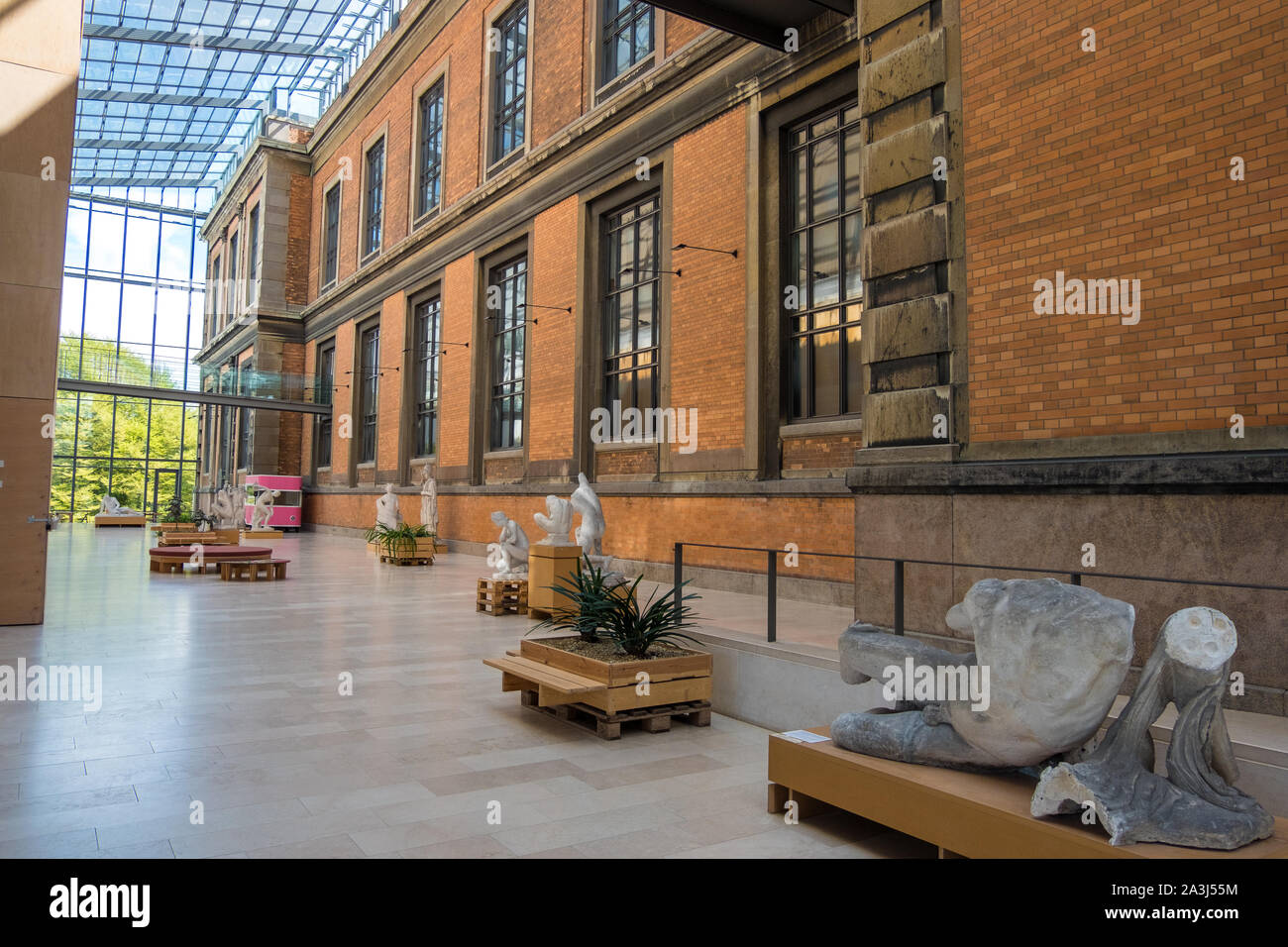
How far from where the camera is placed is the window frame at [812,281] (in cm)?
1052

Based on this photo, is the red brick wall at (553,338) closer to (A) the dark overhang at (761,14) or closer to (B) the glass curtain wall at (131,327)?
(A) the dark overhang at (761,14)

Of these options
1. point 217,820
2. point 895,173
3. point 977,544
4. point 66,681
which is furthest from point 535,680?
point 895,173

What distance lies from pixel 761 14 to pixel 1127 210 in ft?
21.6

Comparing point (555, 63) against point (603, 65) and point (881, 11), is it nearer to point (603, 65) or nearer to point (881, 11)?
point (603, 65)

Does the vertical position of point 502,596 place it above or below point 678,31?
below

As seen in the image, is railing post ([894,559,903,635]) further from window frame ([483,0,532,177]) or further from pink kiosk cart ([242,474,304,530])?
pink kiosk cart ([242,474,304,530])

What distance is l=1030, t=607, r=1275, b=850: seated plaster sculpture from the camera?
277cm

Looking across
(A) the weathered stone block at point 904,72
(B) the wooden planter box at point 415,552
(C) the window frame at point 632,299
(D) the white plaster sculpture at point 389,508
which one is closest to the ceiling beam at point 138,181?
(D) the white plaster sculpture at point 389,508

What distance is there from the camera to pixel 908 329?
23.4 ft

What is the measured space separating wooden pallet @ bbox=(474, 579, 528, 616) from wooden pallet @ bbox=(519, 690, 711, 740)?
5061 mm

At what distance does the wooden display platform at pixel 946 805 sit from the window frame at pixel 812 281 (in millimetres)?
6782

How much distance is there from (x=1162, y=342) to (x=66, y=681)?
8273 millimetres

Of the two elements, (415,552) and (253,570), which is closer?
(253,570)

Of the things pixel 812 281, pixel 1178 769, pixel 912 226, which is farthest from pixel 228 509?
pixel 1178 769
